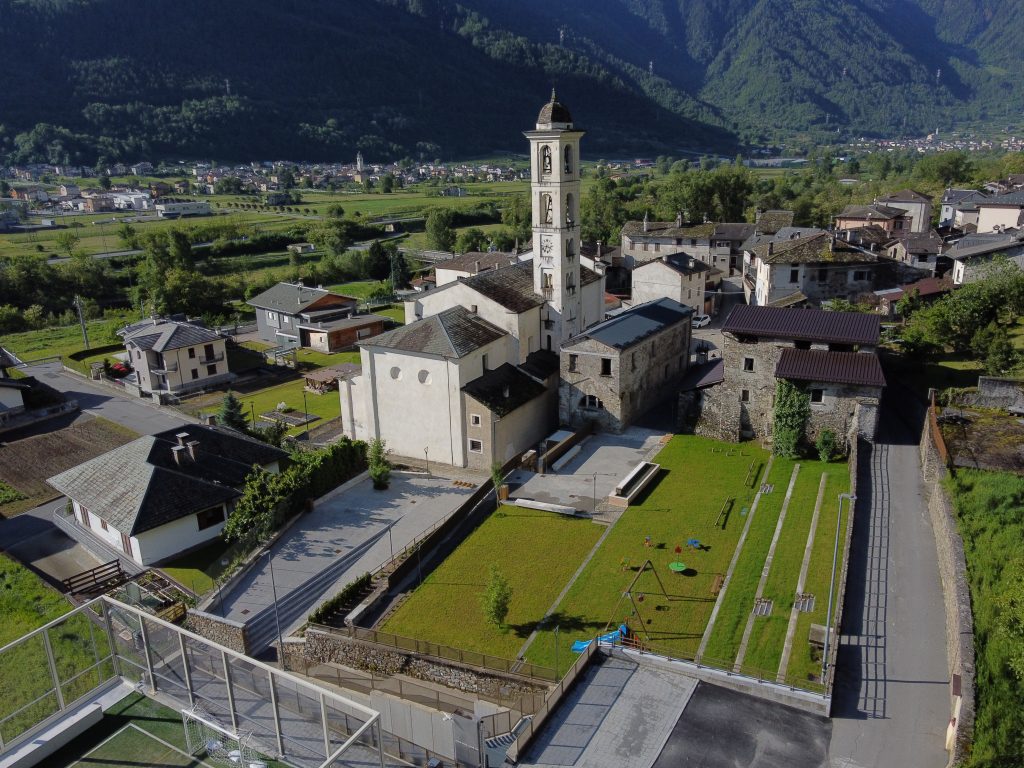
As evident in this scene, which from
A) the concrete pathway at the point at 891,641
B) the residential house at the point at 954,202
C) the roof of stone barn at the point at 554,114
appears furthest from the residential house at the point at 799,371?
the residential house at the point at 954,202

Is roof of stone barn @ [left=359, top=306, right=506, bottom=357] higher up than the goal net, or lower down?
higher up

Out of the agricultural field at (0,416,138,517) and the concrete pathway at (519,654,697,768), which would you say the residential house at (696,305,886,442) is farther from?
the agricultural field at (0,416,138,517)

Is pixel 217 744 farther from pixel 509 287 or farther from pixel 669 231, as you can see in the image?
pixel 669 231

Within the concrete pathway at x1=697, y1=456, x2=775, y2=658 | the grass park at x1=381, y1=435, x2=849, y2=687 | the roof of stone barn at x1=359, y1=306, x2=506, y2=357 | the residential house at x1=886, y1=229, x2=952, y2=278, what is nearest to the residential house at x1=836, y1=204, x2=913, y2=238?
the residential house at x1=886, y1=229, x2=952, y2=278

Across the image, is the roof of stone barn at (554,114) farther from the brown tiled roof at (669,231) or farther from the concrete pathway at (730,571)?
the brown tiled roof at (669,231)

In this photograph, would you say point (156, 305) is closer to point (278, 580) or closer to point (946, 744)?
point (278, 580)
